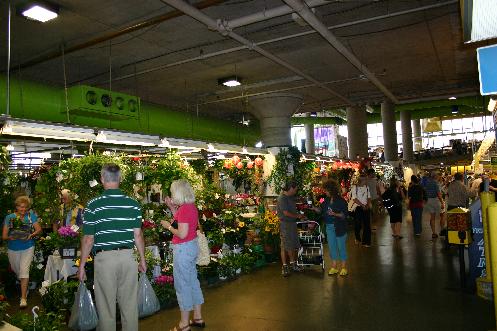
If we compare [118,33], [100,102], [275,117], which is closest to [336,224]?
[118,33]

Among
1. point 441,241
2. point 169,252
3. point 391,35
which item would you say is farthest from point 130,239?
point 441,241

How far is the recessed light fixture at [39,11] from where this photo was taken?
17.4 feet

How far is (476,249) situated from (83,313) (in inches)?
192

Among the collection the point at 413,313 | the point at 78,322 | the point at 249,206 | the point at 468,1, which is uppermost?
the point at 468,1

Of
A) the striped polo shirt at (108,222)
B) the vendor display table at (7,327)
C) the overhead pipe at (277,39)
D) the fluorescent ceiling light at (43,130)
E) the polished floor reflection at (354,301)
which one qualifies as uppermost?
the overhead pipe at (277,39)

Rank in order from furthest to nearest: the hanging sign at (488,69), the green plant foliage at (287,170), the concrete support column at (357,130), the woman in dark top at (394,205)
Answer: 1. the concrete support column at (357,130)
2. the green plant foliage at (287,170)
3. the woman in dark top at (394,205)
4. the hanging sign at (488,69)

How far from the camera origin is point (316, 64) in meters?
9.46

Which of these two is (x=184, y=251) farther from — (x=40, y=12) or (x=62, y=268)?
(x=40, y=12)

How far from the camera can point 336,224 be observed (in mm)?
6727

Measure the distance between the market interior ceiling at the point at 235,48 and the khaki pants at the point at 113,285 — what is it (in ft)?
10.8

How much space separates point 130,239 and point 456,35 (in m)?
7.14

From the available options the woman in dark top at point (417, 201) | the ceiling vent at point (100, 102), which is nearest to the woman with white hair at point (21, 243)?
the ceiling vent at point (100, 102)

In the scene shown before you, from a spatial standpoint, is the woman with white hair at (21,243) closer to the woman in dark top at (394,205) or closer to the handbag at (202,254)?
the handbag at (202,254)

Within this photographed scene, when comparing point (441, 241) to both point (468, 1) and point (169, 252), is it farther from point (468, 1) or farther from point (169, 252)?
point (468, 1)
